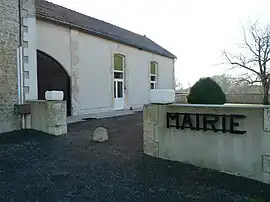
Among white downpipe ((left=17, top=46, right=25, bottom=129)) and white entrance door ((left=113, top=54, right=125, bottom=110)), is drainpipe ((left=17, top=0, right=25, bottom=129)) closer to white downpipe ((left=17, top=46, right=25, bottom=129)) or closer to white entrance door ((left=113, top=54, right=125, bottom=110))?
white downpipe ((left=17, top=46, right=25, bottom=129))

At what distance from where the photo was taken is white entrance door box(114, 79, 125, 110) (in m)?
15.0

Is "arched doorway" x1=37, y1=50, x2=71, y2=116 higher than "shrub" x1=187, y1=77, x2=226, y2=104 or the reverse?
higher

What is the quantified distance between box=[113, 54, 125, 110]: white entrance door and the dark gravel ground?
9.17 meters

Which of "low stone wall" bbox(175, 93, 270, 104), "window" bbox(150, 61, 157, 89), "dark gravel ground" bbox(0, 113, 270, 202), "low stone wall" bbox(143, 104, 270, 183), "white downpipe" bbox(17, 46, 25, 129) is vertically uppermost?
"window" bbox(150, 61, 157, 89)

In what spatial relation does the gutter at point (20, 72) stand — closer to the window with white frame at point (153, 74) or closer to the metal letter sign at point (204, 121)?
the metal letter sign at point (204, 121)

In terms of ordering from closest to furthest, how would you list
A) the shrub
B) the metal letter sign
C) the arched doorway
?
the metal letter sign, the shrub, the arched doorway

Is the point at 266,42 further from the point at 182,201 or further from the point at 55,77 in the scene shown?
the point at 182,201

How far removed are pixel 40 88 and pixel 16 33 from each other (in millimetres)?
3440

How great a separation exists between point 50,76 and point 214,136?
8436mm

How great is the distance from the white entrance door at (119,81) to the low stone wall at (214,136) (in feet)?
32.6

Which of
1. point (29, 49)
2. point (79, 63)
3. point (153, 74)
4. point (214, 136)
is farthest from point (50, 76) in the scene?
point (153, 74)

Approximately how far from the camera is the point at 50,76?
1094cm

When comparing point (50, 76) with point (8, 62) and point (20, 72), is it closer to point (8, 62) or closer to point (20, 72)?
point (20, 72)

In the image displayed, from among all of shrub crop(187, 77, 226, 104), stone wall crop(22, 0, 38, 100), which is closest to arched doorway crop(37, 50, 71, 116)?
stone wall crop(22, 0, 38, 100)
